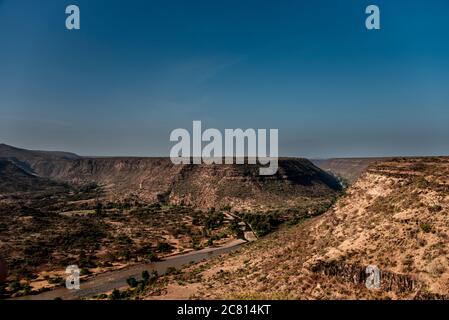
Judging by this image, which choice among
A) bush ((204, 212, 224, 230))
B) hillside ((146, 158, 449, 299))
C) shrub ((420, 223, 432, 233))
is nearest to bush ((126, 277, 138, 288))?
hillside ((146, 158, 449, 299))

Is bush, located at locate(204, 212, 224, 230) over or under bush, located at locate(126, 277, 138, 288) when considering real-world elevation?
over

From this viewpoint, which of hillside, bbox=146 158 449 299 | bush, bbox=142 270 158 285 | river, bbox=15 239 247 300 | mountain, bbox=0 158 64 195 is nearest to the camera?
hillside, bbox=146 158 449 299

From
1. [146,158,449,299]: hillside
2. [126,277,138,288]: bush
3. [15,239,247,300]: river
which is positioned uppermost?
[146,158,449,299]: hillside

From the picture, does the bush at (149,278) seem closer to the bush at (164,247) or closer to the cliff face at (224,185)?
the bush at (164,247)

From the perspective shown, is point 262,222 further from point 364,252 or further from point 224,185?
point 364,252

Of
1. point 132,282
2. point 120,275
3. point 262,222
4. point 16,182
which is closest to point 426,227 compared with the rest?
point 132,282

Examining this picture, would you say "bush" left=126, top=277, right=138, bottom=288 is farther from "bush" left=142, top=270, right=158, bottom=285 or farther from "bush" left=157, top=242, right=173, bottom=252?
"bush" left=157, top=242, right=173, bottom=252

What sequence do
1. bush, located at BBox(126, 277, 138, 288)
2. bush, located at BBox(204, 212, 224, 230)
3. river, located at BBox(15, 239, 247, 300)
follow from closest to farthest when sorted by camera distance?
river, located at BBox(15, 239, 247, 300)
bush, located at BBox(126, 277, 138, 288)
bush, located at BBox(204, 212, 224, 230)
